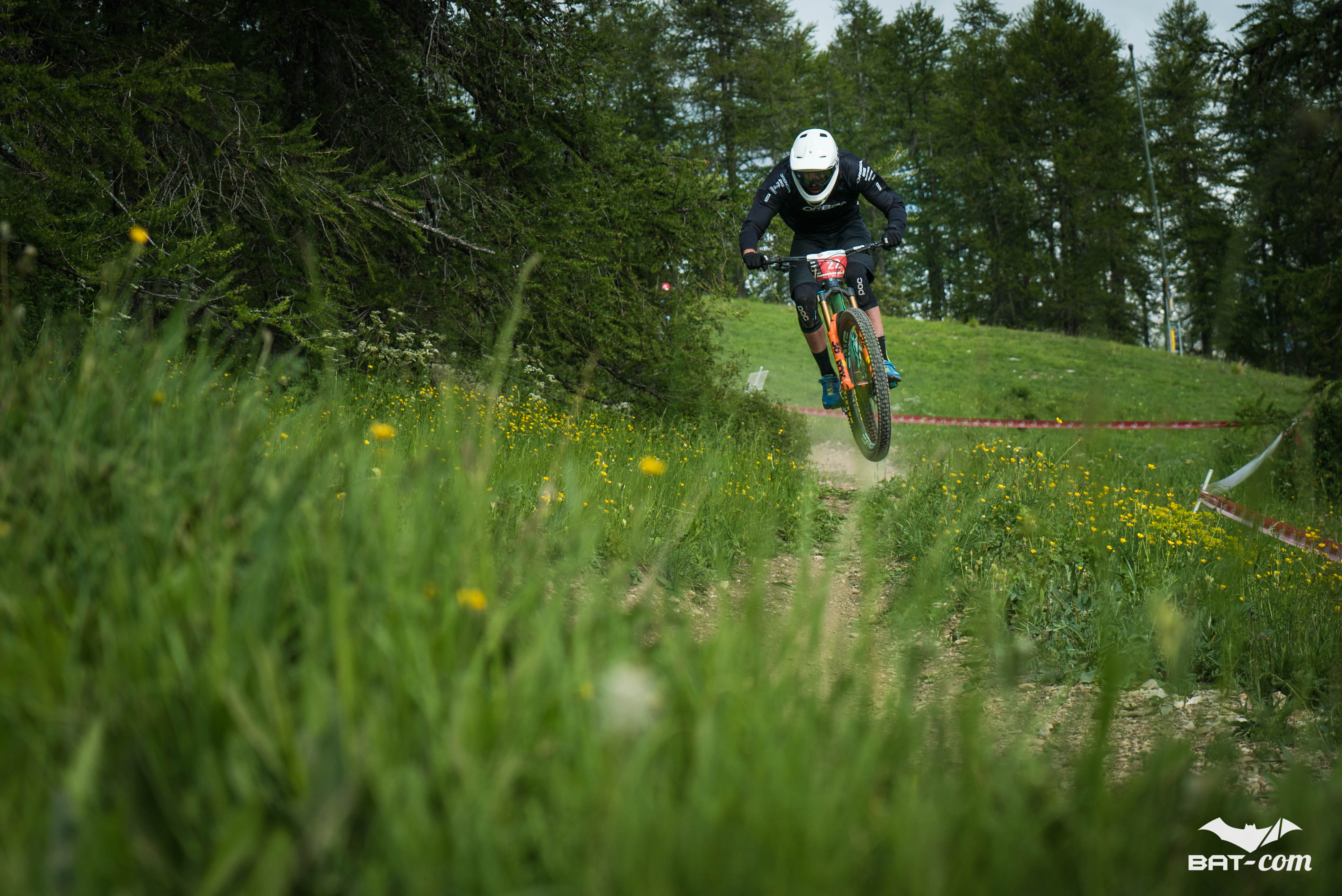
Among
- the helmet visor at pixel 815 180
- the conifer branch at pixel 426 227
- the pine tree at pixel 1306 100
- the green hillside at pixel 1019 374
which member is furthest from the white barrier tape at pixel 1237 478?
the conifer branch at pixel 426 227

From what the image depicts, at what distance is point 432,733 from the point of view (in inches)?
46.2

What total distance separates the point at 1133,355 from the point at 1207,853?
83.8 feet

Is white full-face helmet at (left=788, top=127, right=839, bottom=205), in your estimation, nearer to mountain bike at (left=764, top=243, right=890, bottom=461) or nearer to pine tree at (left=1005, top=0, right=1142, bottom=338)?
mountain bike at (left=764, top=243, right=890, bottom=461)

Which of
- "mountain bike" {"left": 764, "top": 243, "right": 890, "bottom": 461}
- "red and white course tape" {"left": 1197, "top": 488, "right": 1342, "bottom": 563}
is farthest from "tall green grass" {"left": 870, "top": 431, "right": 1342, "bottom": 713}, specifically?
"mountain bike" {"left": 764, "top": 243, "right": 890, "bottom": 461}

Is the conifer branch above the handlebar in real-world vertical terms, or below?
below

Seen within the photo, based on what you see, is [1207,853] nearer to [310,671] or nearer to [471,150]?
[310,671]

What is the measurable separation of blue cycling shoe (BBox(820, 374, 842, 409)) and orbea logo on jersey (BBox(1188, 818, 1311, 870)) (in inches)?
250

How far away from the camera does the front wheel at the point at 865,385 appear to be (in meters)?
6.85

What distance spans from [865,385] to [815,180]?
6.26ft

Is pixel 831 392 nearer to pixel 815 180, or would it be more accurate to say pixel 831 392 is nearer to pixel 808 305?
pixel 808 305

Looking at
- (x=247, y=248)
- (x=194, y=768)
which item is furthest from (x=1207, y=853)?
(x=247, y=248)

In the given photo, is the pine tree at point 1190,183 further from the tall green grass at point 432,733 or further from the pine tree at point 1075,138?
the tall green grass at point 432,733

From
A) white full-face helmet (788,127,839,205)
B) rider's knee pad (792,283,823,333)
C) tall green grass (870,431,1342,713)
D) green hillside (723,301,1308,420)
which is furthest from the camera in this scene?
green hillside (723,301,1308,420)

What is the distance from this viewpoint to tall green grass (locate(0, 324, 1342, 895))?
3.39 ft
